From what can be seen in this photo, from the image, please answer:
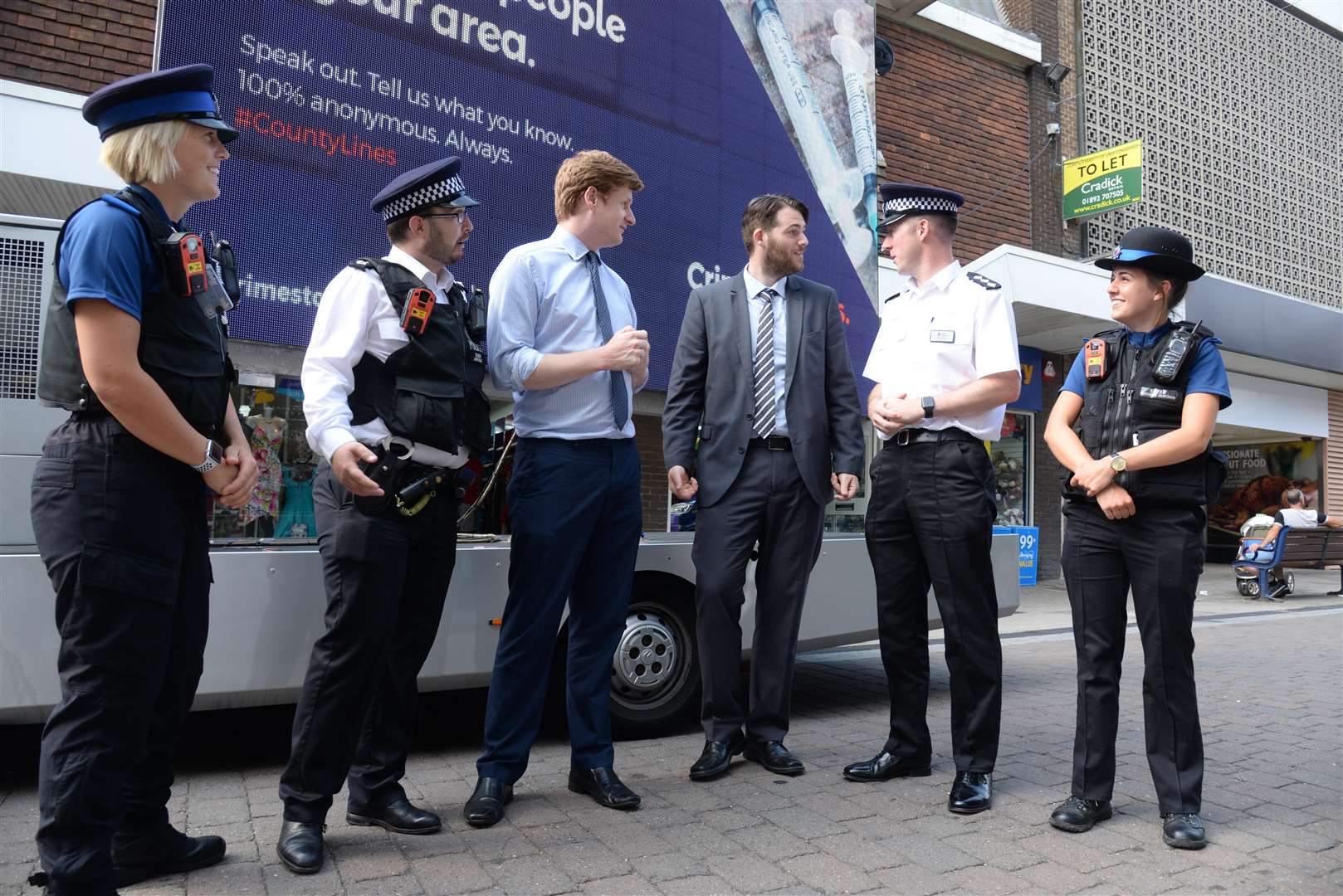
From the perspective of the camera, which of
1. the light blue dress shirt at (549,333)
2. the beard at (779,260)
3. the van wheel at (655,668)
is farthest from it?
the van wheel at (655,668)

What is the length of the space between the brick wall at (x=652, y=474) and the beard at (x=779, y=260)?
6514mm

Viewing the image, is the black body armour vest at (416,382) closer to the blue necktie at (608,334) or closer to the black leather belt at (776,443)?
the blue necktie at (608,334)

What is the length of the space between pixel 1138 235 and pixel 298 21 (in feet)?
16.5

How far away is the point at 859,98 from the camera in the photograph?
9398mm

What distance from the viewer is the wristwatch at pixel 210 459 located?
2375 mm

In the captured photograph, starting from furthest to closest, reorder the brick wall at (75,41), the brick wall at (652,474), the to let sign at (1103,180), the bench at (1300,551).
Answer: the to let sign at (1103,180) → the bench at (1300,551) → the brick wall at (652,474) → the brick wall at (75,41)

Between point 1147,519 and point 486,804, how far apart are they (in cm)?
234

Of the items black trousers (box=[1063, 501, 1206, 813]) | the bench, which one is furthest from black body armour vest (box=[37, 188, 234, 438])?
the bench

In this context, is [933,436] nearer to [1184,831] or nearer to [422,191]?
[1184,831]

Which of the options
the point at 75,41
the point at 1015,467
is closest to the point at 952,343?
the point at 75,41

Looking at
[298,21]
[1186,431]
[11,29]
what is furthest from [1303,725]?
[11,29]

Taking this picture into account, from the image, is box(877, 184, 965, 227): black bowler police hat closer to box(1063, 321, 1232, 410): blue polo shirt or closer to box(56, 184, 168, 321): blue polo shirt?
box(1063, 321, 1232, 410): blue polo shirt

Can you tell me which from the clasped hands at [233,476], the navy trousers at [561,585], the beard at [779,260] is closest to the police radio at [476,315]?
the navy trousers at [561,585]

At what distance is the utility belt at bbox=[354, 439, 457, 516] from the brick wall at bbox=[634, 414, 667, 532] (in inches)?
298
